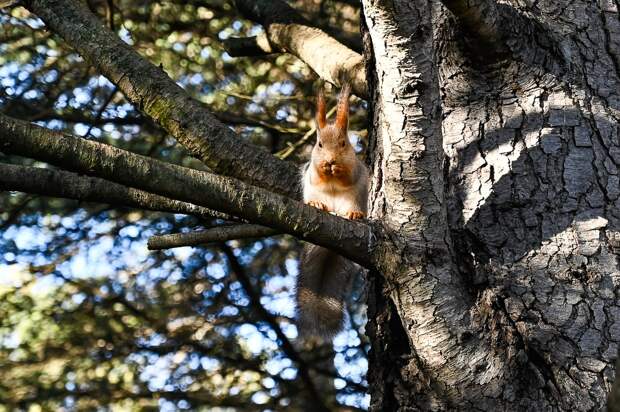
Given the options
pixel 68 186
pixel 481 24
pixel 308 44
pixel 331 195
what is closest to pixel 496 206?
pixel 481 24

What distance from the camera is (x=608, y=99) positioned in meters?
2.10

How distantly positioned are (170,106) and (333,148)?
1.33 m

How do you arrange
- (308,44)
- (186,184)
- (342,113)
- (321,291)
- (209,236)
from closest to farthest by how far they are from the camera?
(186,184)
(209,236)
(321,291)
(308,44)
(342,113)

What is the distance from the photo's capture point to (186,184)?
1.62 m

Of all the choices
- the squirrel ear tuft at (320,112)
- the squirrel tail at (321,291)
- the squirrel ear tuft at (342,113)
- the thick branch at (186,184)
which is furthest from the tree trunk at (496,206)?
the squirrel ear tuft at (320,112)

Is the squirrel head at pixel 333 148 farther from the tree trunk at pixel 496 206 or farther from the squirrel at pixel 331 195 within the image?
the tree trunk at pixel 496 206

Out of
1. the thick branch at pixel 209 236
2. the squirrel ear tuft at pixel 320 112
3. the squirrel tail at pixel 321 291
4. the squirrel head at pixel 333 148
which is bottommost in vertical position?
the thick branch at pixel 209 236

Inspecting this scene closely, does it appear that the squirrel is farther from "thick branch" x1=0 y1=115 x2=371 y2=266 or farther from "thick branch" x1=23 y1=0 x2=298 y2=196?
"thick branch" x1=0 y1=115 x2=371 y2=266

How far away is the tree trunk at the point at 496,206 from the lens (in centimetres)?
177

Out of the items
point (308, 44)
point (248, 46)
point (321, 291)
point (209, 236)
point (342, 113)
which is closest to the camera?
point (209, 236)

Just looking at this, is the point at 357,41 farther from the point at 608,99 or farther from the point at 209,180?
the point at 209,180

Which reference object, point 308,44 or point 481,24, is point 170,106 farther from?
point 308,44

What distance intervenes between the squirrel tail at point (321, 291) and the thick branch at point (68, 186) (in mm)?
941

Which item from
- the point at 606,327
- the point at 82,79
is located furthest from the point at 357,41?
the point at 606,327
